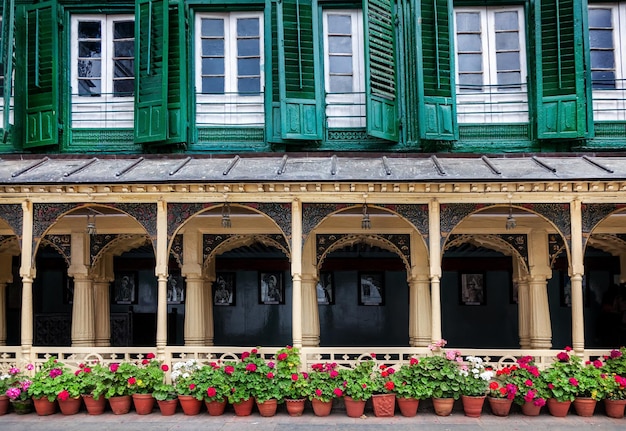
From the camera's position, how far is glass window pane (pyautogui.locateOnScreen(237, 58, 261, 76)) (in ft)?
45.1

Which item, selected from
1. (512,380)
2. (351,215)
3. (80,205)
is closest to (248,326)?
(351,215)

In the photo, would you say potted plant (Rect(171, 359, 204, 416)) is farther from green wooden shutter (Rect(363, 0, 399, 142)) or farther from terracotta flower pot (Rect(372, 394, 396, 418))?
green wooden shutter (Rect(363, 0, 399, 142))

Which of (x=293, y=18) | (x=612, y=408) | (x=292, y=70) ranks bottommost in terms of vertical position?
(x=612, y=408)

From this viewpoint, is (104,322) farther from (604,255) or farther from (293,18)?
(604,255)

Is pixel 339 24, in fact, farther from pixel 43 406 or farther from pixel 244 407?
pixel 43 406

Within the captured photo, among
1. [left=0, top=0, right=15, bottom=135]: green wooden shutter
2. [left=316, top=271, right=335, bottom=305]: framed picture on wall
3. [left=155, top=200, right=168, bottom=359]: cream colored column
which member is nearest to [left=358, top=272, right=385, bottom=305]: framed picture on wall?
[left=316, top=271, right=335, bottom=305]: framed picture on wall

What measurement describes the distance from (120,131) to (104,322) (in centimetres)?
393

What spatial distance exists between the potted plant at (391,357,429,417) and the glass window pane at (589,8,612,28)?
8035 millimetres

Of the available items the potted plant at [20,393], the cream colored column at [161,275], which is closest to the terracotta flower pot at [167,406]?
the cream colored column at [161,275]

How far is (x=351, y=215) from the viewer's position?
43.1 ft

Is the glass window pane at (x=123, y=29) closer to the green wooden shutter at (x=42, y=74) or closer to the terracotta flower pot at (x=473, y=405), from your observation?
the green wooden shutter at (x=42, y=74)

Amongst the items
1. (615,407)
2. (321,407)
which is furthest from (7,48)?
(615,407)

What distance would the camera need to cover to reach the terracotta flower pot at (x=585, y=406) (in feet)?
33.7

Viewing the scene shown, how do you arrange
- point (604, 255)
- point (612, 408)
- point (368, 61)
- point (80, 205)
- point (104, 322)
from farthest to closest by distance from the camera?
1. point (604, 255)
2. point (104, 322)
3. point (368, 61)
4. point (80, 205)
5. point (612, 408)
